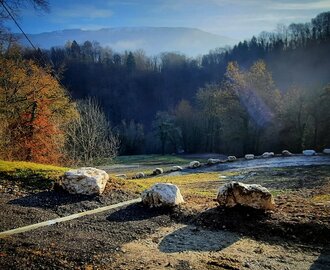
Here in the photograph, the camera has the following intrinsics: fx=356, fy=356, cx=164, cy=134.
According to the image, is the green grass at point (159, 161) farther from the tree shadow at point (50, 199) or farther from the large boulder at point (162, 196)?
the large boulder at point (162, 196)

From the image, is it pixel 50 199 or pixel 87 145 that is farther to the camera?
pixel 87 145

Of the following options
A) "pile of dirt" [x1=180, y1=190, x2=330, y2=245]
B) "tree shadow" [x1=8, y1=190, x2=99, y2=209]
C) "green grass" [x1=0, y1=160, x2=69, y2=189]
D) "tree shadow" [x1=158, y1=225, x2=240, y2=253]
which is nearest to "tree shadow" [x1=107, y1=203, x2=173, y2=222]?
"pile of dirt" [x1=180, y1=190, x2=330, y2=245]

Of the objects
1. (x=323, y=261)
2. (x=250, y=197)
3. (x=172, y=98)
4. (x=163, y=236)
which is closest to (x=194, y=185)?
(x=250, y=197)

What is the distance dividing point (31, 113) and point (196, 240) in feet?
87.3

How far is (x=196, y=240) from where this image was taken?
352 inches

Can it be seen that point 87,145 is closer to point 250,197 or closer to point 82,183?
point 82,183

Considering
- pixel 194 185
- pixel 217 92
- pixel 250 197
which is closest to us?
pixel 250 197

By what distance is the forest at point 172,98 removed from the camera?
32.6 meters

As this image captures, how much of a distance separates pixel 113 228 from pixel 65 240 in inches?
57.5

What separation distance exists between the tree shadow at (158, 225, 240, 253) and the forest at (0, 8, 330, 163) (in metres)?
12.0

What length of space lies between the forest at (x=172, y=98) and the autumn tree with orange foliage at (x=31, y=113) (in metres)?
0.09

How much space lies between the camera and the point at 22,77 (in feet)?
110

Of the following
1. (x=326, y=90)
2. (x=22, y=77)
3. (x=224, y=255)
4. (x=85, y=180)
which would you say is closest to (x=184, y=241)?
(x=224, y=255)

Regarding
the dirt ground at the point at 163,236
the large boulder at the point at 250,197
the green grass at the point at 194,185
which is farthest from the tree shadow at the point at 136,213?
the green grass at the point at 194,185
